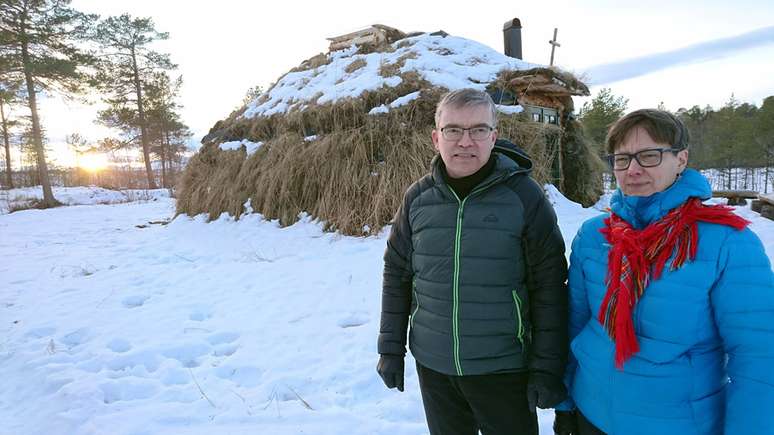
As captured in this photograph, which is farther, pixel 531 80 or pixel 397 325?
pixel 531 80

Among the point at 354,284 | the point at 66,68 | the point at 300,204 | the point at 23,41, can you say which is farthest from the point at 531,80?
the point at 23,41

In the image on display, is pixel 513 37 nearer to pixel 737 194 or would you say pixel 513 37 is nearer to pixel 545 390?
pixel 737 194

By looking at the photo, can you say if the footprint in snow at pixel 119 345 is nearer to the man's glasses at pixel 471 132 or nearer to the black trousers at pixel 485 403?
the black trousers at pixel 485 403

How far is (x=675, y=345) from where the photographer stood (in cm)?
110

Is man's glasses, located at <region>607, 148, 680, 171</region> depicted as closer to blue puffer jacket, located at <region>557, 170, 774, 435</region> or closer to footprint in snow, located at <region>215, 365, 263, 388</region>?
blue puffer jacket, located at <region>557, 170, 774, 435</region>

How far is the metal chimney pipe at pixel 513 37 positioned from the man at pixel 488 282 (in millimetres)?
9685

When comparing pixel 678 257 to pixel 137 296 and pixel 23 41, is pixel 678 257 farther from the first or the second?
pixel 23 41

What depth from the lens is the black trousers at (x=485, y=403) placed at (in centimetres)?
148

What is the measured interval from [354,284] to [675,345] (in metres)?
3.72

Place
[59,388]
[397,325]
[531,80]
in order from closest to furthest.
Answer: [397,325], [59,388], [531,80]

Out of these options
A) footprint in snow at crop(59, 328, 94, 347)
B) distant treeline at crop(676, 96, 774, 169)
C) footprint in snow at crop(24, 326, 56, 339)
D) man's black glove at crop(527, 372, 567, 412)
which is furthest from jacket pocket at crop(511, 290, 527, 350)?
distant treeline at crop(676, 96, 774, 169)

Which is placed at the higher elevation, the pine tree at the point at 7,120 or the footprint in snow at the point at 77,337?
the pine tree at the point at 7,120

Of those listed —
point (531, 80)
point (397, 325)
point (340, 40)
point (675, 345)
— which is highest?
point (340, 40)

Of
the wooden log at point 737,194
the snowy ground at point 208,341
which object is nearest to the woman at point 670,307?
the snowy ground at point 208,341
